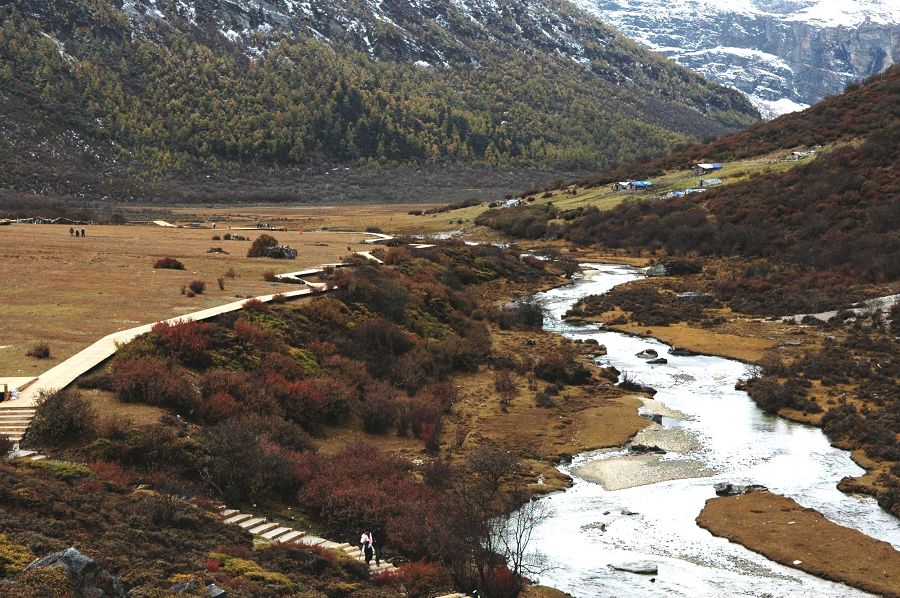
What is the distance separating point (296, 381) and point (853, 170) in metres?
65.3

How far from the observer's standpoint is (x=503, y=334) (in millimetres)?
51844

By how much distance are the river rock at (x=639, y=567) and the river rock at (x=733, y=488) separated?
5737 millimetres

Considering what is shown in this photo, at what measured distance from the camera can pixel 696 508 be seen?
25859 mm

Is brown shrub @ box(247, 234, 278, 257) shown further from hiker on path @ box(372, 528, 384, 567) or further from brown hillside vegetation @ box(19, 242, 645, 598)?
hiker on path @ box(372, 528, 384, 567)

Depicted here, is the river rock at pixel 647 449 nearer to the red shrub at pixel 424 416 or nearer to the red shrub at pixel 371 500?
the red shrub at pixel 424 416

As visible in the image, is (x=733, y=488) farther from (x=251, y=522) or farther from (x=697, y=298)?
(x=697, y=298)

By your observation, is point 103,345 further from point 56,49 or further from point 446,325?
point 56,49

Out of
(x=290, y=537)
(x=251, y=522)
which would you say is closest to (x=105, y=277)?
(x=251, y=522)

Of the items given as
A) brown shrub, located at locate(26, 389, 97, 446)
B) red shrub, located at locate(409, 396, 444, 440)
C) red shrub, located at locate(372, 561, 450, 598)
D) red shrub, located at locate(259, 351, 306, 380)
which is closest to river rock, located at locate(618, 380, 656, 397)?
red shrub, located at locate(409, 396, 444, 440)

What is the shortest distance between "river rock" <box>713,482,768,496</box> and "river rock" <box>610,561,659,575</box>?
5737mm

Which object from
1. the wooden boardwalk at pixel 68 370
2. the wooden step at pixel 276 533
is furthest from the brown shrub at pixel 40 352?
the wooden step at pixel 276 533

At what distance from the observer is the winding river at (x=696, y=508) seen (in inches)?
836

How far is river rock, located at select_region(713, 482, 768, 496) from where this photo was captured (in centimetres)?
2680

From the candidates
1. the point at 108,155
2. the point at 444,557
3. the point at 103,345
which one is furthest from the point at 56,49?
the point at 444,557
